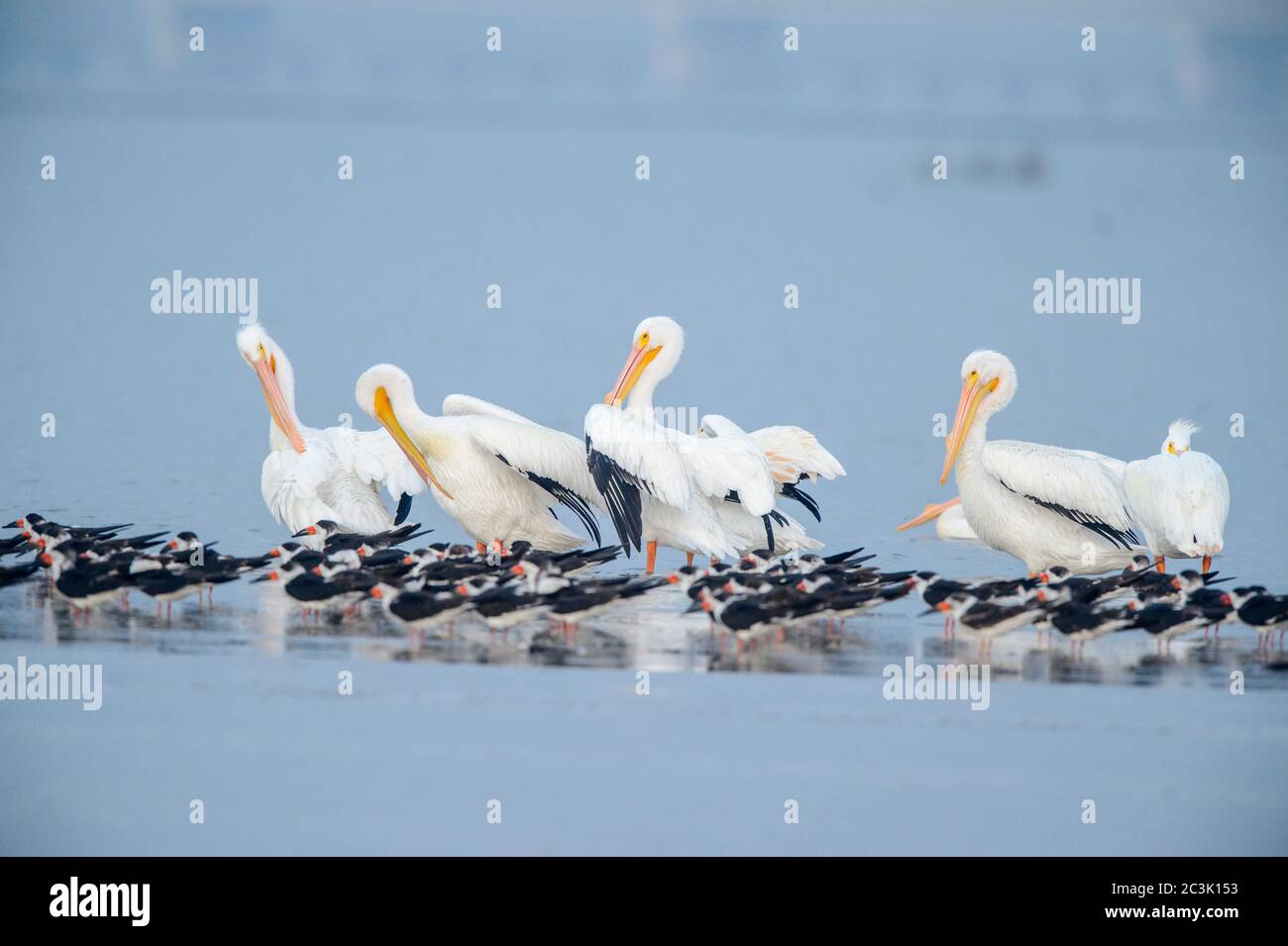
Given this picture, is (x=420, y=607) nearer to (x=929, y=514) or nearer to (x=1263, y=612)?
(x=1263, y=612)

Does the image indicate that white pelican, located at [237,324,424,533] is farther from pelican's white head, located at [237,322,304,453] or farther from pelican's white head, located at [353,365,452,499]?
pelican's white head, located at [353,365,452,499]

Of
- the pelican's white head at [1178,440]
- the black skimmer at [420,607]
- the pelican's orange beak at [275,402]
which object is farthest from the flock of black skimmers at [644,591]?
the pelican's orange beak at [275,402]

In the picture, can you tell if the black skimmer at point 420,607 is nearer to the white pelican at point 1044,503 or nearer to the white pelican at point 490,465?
the white pelican at point 490,465

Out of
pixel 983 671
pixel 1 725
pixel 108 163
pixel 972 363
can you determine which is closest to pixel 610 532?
pixel 972 363

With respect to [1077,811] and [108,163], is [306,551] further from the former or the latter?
[108,163]

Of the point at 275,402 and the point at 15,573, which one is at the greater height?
the point at 275,402

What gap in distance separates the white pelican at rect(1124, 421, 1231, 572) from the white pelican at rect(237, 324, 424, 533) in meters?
2.94

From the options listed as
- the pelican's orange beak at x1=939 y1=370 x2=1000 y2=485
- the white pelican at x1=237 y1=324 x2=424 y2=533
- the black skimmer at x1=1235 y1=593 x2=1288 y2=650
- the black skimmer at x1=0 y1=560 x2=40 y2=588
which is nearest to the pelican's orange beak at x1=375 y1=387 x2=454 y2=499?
the white pelican at x1=237 y1=324 x2=424 y2=533

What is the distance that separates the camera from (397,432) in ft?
26.0

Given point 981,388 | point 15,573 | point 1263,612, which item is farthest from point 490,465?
point 1263,612

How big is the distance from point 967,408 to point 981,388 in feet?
0.35

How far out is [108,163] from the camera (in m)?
15.5

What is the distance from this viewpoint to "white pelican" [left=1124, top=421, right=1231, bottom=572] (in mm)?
7391
